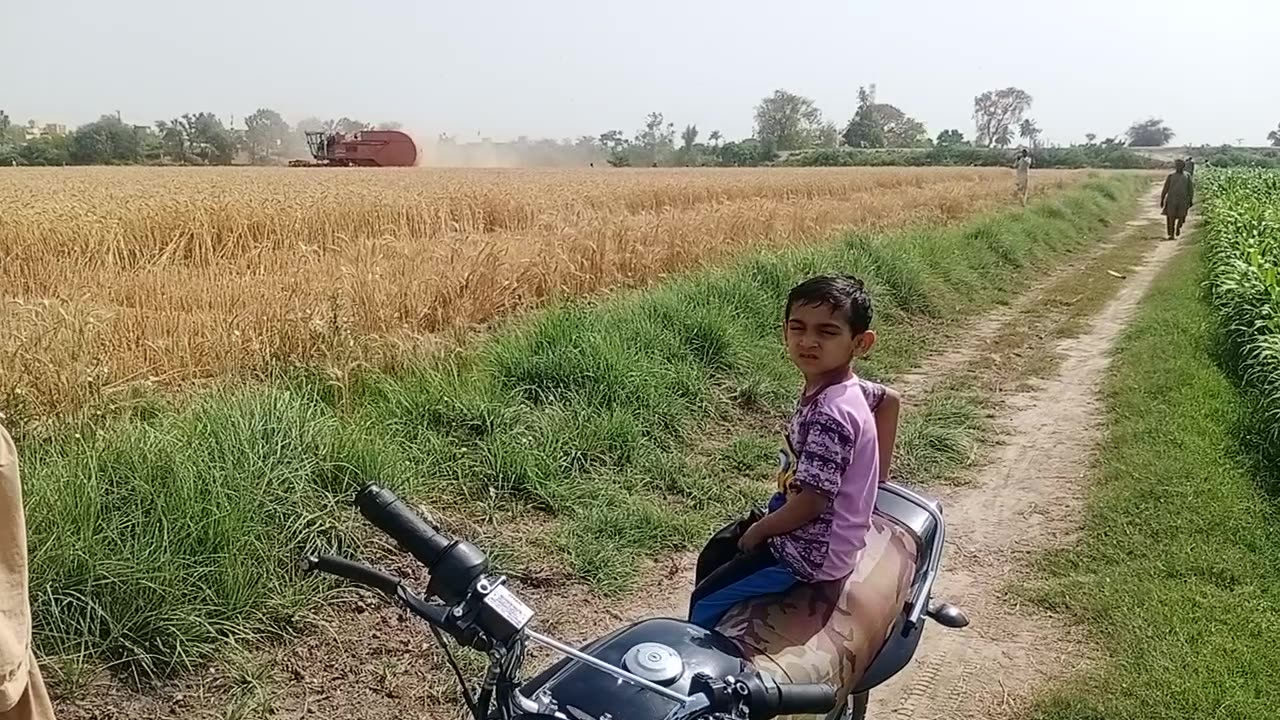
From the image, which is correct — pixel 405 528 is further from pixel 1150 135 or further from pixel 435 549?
pixel 1150 135

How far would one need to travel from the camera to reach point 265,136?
238 ft

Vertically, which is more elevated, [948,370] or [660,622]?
[660,622]

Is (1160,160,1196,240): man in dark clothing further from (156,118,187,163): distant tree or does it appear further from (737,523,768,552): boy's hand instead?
(156,118,187,163): distant tree

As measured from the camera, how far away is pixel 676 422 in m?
6.85

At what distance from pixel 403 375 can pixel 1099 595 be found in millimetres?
3968

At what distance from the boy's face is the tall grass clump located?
16.6ft

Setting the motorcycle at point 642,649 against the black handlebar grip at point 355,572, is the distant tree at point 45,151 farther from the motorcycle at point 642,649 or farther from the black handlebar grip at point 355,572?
the black handlebar grip at point 355,572

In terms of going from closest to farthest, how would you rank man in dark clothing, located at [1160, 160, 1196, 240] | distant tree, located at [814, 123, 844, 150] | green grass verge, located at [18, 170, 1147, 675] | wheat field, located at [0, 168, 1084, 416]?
green grass verge, located at [18, 170, 1147, 675] < wheat field, located at [0, 168, 1084, 416] < man in dark clothing, located at [1160, 160, 1196, 240] < distant tree, located at [814, 123, 844, 150]

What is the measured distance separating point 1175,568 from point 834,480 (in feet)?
10.3

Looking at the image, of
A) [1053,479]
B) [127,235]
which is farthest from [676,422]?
[127,235]

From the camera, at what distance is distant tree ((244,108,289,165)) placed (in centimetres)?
7081

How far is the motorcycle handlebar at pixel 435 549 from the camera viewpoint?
58.8 inches

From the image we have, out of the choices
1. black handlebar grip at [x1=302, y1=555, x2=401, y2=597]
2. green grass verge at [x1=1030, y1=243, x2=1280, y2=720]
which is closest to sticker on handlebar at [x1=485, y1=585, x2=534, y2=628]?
black handlebar grip at [x1=302, y1=555, x2=401, y2=597]

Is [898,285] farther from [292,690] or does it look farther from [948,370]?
[292,690]
